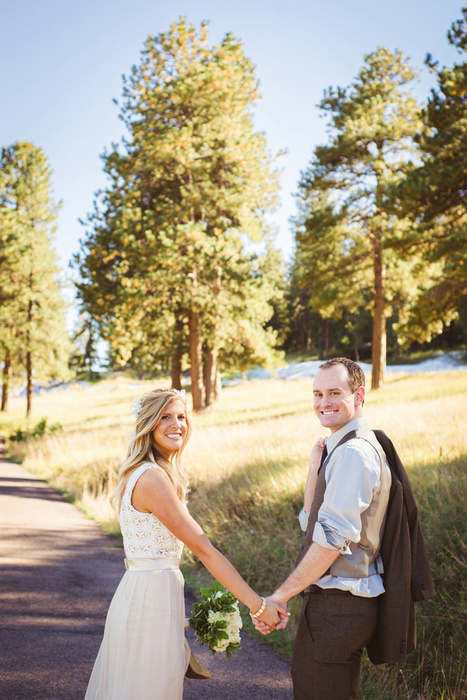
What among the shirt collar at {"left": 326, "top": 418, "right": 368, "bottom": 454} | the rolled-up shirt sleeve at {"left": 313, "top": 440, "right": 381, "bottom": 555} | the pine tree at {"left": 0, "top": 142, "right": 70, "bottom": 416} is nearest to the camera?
the rolled-up shirt sleeve at {"left": 313, "top": 440, "right": 381, "bottom": 555}

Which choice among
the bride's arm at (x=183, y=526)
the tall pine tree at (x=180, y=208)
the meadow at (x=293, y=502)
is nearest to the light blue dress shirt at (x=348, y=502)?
the bride's arm at (x=183, y=526)

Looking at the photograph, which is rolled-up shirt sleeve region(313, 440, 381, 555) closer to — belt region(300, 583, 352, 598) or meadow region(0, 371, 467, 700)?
belt region(300, 583, 352, 598)

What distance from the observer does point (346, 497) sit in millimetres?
2604

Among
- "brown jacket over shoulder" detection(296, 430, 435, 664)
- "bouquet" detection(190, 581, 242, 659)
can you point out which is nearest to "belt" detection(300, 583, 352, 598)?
"brown jacket over shoulder" detection(296, 430, 435, 664)

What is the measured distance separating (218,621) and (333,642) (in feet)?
2.44

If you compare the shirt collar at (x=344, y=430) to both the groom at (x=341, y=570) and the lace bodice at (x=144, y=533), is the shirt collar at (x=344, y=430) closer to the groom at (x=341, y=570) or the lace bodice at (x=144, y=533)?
the groom at (x=341, y=570)

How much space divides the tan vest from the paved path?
7.45 feet

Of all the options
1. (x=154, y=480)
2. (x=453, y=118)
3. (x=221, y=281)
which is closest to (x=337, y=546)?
(x=154, y=480)

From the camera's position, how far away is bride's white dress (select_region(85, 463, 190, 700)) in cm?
290

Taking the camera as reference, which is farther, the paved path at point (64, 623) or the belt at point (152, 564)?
the paved path at point (64, 623)

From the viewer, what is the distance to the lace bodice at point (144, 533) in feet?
9.94

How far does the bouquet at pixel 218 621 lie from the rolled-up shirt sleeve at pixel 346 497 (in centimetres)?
91

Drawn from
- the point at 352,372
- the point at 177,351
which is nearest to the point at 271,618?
the point at 352,372

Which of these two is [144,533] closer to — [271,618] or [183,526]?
[183,526]
